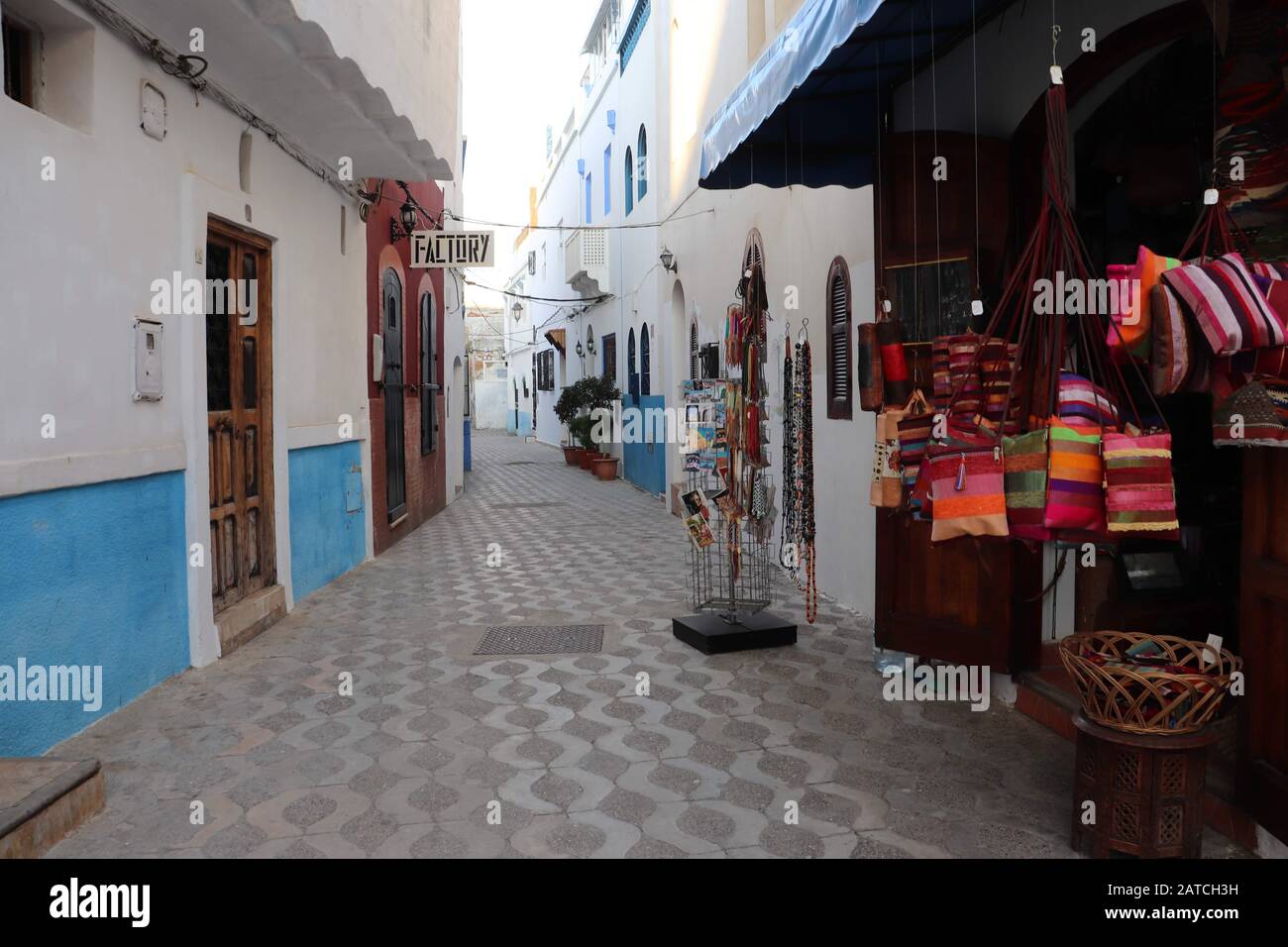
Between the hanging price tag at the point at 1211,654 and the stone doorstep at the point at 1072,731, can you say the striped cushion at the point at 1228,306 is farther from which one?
the stone doorstep at the point at 1072,731

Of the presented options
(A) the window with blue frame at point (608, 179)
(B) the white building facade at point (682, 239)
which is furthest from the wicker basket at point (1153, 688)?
(A) the window with blue frame at point (608, 179)

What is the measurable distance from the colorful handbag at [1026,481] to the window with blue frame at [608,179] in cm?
1678

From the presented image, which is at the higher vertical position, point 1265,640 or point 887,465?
point 887,465

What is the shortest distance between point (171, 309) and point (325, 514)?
10.4 feet

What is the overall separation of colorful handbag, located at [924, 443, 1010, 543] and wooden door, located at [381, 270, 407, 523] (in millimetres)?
8106

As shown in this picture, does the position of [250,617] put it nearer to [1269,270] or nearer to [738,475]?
[738,475]

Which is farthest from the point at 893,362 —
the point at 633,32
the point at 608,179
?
the point at 608,179

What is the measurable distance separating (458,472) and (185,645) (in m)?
11.2

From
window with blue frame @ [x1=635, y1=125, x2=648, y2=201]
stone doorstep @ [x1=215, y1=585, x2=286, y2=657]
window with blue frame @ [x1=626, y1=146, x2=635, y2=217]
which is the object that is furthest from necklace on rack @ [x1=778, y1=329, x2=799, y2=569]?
window with blue frame @ [x1=626, y1=146, x2=635, y2=217]

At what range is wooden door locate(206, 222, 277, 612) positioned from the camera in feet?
20.6

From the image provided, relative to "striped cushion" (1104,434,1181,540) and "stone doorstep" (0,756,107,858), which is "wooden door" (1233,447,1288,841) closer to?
"striped cushion" (1104,434,1181,540)

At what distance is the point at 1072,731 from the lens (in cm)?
443
